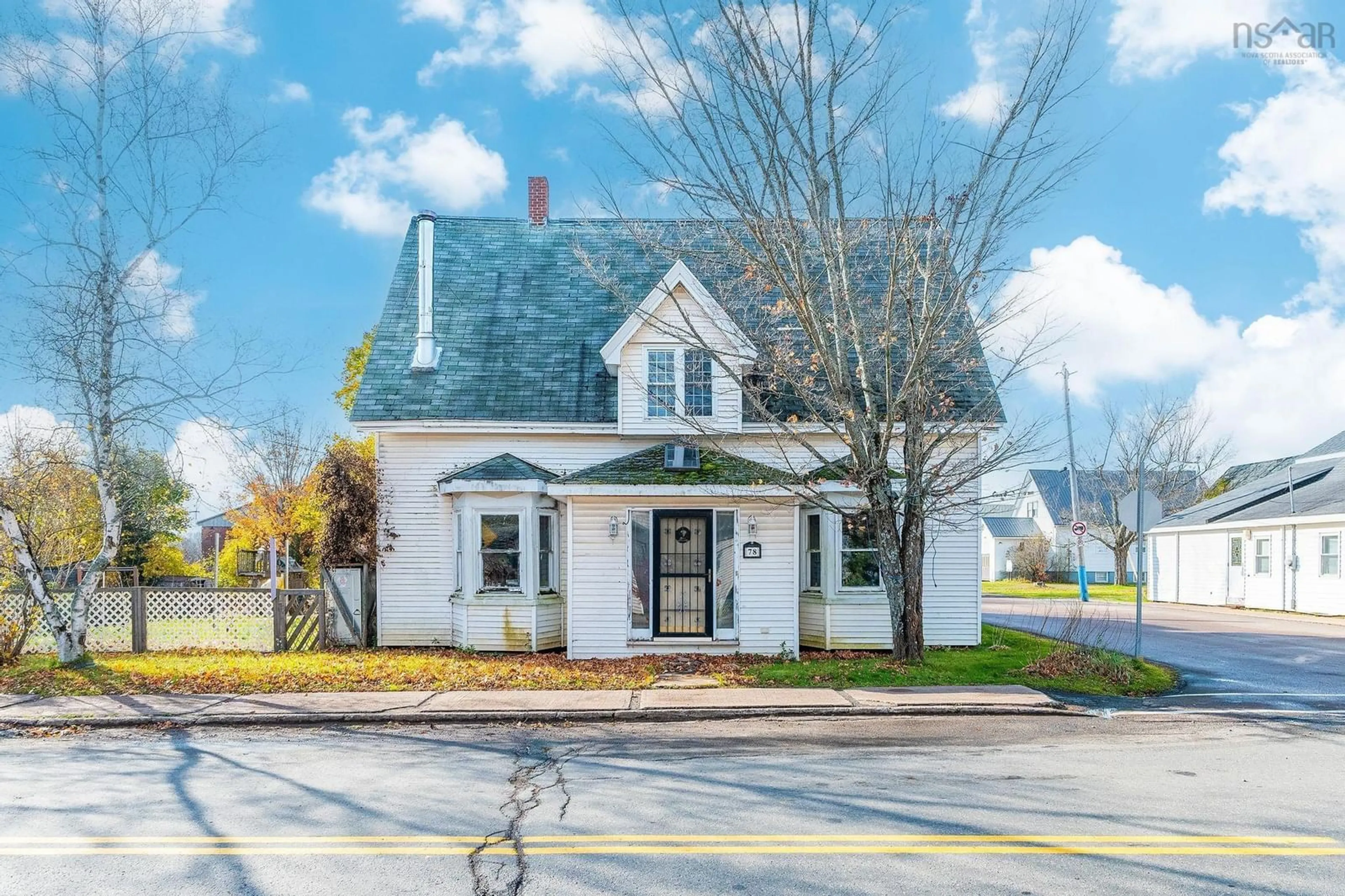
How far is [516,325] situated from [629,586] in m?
6.48

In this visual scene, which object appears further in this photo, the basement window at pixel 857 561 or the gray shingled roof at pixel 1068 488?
the gray shingled roof at pixel 1068 488

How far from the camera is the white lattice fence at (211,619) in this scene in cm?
1652

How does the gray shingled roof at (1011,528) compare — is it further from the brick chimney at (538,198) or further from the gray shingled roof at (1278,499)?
the brick chimney at (538,198)

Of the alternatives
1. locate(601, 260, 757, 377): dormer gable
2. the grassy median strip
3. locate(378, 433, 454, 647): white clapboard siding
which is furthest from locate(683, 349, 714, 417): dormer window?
locate(378, 433, 454, 647): white clapboard siding

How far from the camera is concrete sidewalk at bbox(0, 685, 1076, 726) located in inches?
418

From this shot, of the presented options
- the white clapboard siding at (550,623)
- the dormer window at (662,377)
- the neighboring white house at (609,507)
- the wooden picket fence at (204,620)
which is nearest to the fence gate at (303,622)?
the wooden picket fence at (204,620)

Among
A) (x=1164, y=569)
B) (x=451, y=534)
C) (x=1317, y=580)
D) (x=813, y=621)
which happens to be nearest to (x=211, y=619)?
(x=451, y=534)

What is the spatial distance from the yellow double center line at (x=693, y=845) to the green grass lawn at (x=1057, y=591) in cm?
2579

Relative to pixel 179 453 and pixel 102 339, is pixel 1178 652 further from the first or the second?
pixel 102 339

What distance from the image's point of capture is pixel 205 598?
16672mm

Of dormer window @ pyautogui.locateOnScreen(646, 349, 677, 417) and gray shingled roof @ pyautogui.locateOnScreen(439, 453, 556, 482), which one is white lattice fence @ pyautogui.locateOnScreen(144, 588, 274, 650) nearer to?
gray shingled roof @ pyautogui.locateOnScreen(439, 453, 556, 482)

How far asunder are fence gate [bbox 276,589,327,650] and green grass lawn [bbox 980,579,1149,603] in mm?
22562

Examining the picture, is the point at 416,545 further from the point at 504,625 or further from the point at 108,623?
the point at 108,623

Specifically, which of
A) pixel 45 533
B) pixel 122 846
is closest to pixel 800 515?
pixel 122 846
